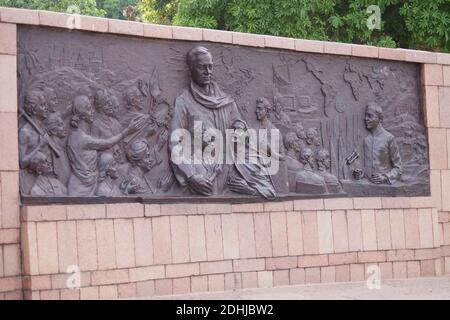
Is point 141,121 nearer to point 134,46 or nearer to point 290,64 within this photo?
point 134,46

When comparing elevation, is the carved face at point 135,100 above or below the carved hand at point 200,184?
above

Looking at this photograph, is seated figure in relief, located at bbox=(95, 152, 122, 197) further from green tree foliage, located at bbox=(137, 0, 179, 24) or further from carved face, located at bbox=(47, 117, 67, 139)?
green tree foliage, located at bbox=(137, 0, 179, 24)

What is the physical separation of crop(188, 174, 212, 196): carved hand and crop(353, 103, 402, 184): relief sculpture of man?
2636 mm

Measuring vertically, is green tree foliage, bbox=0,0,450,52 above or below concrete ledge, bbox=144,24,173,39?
above

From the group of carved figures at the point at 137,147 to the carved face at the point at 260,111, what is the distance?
0.01 meters

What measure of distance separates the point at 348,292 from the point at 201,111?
2.79 meters

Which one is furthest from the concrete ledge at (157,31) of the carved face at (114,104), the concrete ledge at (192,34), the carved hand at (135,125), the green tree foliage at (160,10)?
the green tree foliage at (160,10)

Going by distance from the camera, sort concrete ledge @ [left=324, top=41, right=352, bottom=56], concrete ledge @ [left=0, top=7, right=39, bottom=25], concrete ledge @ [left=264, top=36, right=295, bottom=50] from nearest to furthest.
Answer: concrete ledge @ [left=0, top=7, right=39, bottom=25]
concrete ledge @ [left=264, top=36, right=295, bottom=50]
concrete ledge @ [left=324, top=41, right=352, bottom=56]

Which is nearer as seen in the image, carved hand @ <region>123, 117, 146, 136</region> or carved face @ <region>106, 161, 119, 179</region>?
carved face @ <region>106, 161, 119, 179</region>

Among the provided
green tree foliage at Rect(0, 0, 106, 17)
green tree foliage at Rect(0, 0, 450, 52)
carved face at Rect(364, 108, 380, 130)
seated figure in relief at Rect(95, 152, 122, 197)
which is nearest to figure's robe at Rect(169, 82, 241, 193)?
seated figure in relief at Rect(95, 152, 122, 197)

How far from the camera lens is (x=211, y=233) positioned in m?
10.2

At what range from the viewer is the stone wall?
8828mm

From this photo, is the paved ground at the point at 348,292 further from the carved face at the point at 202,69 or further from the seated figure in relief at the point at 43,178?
the carved face at the point at 202,69

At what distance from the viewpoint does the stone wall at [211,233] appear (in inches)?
348
